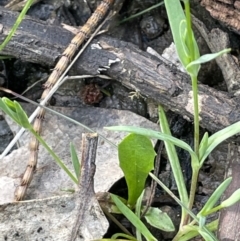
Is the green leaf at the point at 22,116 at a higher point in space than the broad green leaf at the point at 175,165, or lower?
higher

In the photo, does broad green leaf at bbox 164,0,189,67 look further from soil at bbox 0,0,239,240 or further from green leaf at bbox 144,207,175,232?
green leaf at bbox 144,207,175,232

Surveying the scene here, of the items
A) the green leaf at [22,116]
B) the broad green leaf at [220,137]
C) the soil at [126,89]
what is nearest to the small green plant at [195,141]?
the broad green leaf at [220,137]

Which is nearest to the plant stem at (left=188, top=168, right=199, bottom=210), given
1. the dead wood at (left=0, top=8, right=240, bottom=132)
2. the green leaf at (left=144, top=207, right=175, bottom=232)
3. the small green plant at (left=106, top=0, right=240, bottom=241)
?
the small green plant at (left=106, top=0, right=240, bottom=241)

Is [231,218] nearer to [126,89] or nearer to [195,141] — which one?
[195,141]

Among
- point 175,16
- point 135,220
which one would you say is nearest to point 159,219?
point 135,220

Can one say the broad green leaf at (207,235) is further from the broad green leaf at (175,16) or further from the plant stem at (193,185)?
the broad green leaf at (175,16)

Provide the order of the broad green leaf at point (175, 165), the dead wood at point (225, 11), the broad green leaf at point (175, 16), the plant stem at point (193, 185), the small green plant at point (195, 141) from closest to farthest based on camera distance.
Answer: the small green plant at point (195, 141), the broad green leaf at point (175, 16), the plant stem at point (193, 185), the broad green leaf at point (175, 165), the dead wood at point (225, 11)
